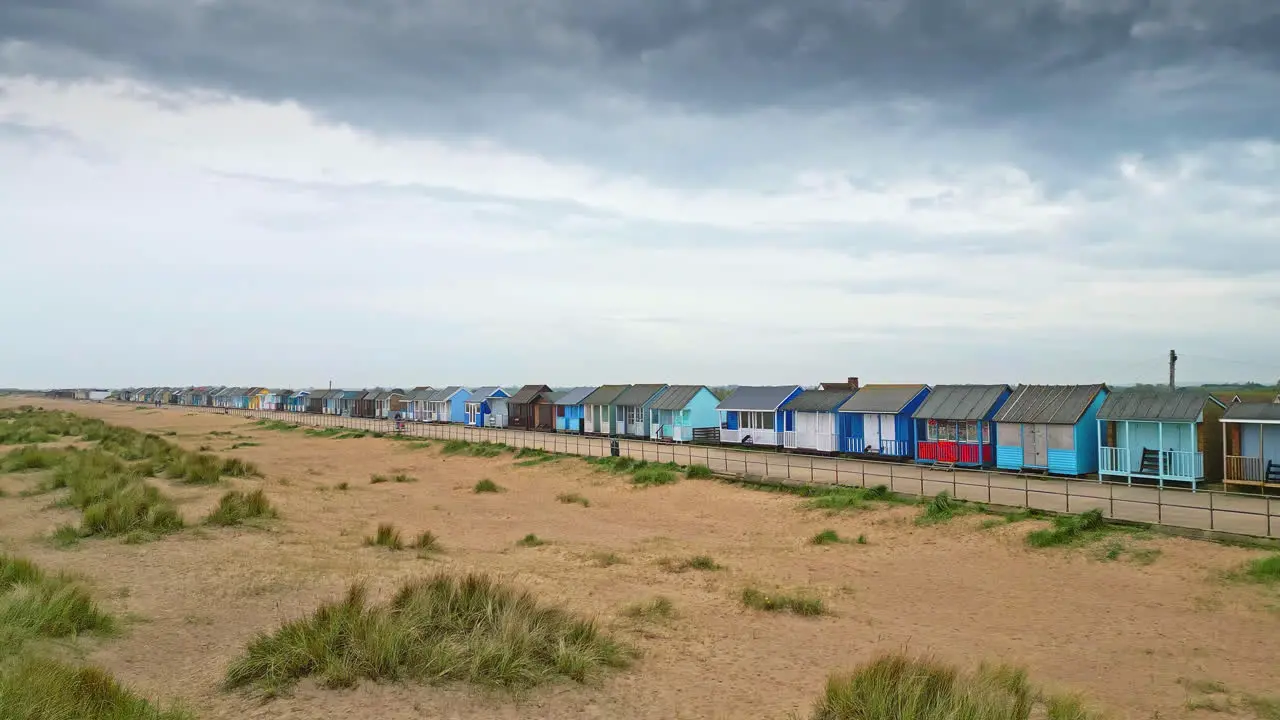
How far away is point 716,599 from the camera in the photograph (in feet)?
45.3

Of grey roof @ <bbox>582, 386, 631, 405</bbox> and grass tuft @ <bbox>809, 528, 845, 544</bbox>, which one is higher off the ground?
grey roof @ <bbox>582, 386, 631, 405</bbox>

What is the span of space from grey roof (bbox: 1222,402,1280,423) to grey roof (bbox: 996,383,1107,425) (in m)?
4.50

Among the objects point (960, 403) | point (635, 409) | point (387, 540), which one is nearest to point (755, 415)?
point (635, 409)

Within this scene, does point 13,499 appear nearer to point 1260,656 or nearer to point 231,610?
point 231,610

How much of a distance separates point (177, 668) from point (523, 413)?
182ft

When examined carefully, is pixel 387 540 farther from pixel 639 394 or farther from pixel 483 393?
pixel 483 393

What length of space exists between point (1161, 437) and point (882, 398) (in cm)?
1234

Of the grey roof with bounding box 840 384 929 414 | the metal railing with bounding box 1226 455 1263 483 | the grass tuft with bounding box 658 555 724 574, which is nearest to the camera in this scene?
the grass tuft with bounding box 658 555 724 574

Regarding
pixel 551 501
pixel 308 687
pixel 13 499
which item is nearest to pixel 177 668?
pixel 308 687

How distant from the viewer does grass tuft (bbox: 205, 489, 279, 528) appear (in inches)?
695

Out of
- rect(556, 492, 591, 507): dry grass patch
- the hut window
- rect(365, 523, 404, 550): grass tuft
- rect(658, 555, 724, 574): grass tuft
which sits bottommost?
rect(556, 492, 591, 507): dry grass patch

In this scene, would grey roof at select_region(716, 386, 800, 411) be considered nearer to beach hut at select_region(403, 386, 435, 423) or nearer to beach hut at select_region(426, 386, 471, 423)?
beach hut at select_region(426, 386, 471, 423)

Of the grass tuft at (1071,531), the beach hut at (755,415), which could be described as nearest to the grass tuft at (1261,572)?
the grass tuft at (1071,531)

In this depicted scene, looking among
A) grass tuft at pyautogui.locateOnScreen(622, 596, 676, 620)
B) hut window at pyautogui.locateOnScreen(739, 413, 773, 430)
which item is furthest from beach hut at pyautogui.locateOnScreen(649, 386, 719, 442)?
grass tuft at pyautogui.locateOnScreen(622, 596, 676, 620)
